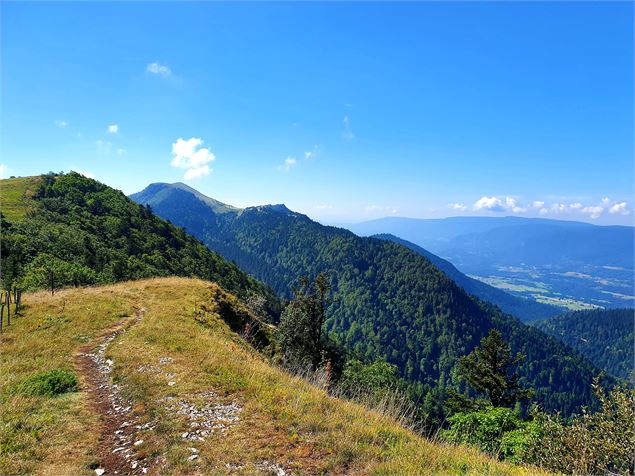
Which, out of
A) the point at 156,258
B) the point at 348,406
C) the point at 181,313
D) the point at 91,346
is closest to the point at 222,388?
the point at 348,406

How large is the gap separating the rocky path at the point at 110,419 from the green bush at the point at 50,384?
2.08 feet

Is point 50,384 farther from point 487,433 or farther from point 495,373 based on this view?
point 495,373

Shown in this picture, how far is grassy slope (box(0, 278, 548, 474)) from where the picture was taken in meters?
8.23

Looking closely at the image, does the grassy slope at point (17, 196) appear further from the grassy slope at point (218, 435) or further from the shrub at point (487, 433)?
the shrub at point (487, 433)

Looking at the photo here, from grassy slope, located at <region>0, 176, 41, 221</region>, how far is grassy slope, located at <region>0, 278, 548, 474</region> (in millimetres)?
89538

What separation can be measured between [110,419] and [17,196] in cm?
13133

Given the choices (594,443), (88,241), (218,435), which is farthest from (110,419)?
(88,241)

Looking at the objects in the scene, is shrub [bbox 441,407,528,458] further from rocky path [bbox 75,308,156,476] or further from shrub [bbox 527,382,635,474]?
rocky path [bbox 75,308,156,476]

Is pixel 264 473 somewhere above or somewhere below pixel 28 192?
below

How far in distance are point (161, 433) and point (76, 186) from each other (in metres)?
158

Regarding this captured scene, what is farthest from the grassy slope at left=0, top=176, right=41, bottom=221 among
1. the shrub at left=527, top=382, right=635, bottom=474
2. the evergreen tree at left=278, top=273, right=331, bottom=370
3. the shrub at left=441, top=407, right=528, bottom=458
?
the shrub at left=527, top=382, right=635, bottom=474

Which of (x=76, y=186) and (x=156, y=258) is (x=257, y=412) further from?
(x=76, y=186)

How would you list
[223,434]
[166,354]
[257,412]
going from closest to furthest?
1. [223,434]
2. [257,412]
3. [166,354]

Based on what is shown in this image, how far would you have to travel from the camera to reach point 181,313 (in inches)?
1037
